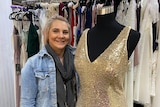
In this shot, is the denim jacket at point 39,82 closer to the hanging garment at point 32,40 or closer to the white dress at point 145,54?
the hanging garment at point 32,40

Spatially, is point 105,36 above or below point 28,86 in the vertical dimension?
above

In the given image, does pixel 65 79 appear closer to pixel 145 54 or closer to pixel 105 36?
pixel 105 36

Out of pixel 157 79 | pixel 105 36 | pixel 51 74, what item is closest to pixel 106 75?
pixel 105 36

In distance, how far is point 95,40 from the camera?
49.4 inches

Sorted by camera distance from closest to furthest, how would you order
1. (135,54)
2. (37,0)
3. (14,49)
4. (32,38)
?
(135,54)
(32,38)
(14,49)
(37,0)

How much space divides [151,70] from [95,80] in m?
0.83

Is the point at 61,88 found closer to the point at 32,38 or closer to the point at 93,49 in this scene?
the point at 93,49

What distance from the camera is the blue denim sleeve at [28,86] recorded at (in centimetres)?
124

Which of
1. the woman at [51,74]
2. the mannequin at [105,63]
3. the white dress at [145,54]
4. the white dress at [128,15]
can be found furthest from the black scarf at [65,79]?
the white dress at [145,54]

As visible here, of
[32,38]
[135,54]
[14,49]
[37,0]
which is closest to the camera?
[135,54]

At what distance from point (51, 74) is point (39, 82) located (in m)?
0.08

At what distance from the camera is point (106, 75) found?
112 cm

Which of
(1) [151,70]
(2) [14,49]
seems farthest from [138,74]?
(2) [14,49]

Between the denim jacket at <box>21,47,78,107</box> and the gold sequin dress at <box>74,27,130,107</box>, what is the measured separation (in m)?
0.18
